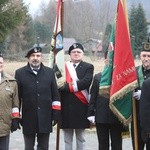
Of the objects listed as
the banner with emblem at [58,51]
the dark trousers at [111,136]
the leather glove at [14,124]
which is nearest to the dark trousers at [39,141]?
the leather glove at [14,124]

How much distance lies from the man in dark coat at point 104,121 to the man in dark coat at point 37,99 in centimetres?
55

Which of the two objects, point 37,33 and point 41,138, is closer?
point 41,138

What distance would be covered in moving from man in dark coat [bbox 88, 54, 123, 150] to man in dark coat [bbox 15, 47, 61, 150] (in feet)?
1.80

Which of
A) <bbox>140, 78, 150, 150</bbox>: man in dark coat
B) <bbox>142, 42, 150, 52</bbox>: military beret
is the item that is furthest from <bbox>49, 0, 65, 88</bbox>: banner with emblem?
<bbox>140, 78, 150, 150</bbox>: man in dark coat

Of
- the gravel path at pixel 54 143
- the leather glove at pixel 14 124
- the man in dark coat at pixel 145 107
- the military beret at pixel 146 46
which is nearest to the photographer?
the man in dark coat at pixel 145 107

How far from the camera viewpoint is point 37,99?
5.68 m

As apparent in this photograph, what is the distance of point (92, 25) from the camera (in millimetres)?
51344

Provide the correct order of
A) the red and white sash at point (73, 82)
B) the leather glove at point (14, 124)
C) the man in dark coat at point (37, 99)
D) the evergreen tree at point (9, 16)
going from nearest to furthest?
the leather glove at point (14, 124) < the man in dark coat at point (37, 99) < the red and white sash at point (73, 82) < the evergreen tree at point (9, 16)

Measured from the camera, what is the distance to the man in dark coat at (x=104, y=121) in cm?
569

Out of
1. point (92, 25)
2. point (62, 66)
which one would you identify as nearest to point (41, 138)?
point (62, 66)

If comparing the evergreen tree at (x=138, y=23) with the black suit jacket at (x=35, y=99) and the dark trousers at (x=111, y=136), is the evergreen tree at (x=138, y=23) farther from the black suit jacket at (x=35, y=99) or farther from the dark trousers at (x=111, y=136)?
the black suit jacket at (x=35, y=99)

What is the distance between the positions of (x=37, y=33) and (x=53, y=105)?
6240 centimetres

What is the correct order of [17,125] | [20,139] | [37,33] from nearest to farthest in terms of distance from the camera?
Answer: 1. [17,125]
2. [20,139]
3. [37,33]

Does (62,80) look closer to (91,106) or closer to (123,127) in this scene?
(91,106)
